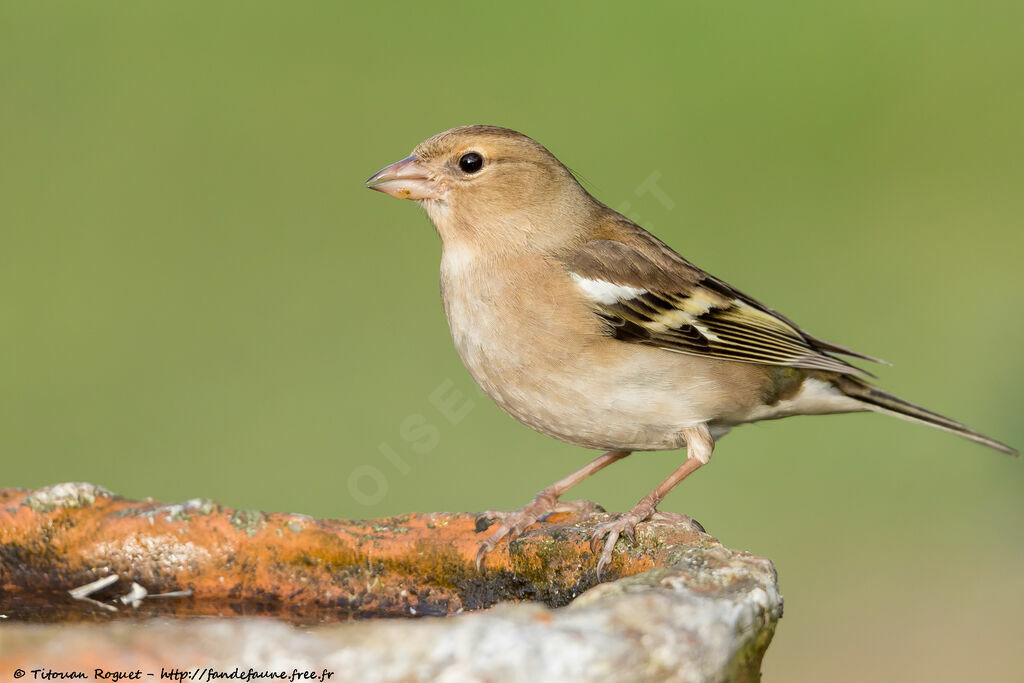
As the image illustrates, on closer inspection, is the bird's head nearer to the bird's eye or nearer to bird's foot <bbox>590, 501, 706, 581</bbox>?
the bird's eye

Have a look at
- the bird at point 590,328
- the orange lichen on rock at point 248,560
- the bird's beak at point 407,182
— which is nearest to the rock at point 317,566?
the orange lichen on rock at point 248,560

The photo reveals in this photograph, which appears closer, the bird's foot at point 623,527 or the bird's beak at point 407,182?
the bird's foot at point 623,527

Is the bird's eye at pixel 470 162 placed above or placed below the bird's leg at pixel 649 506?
above

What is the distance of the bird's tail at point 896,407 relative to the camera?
5004 millimetres

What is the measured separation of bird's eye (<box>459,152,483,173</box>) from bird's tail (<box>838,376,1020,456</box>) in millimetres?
1758

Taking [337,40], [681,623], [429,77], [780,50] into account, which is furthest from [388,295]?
[681,623]

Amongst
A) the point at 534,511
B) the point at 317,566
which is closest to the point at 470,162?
the point at 534,511

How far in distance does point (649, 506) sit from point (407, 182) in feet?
5.64

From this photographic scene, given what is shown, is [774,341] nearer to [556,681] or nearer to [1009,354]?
A: [556,681]

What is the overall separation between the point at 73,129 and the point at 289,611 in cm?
813

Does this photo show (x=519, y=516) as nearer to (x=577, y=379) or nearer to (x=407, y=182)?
(x=577, y=379)

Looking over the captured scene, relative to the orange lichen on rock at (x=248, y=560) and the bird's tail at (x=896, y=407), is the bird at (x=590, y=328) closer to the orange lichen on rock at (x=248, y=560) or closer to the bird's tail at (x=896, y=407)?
the bird's tail at (x=896, y=407)

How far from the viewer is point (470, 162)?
491 centimetres

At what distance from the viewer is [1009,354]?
9.02 m
